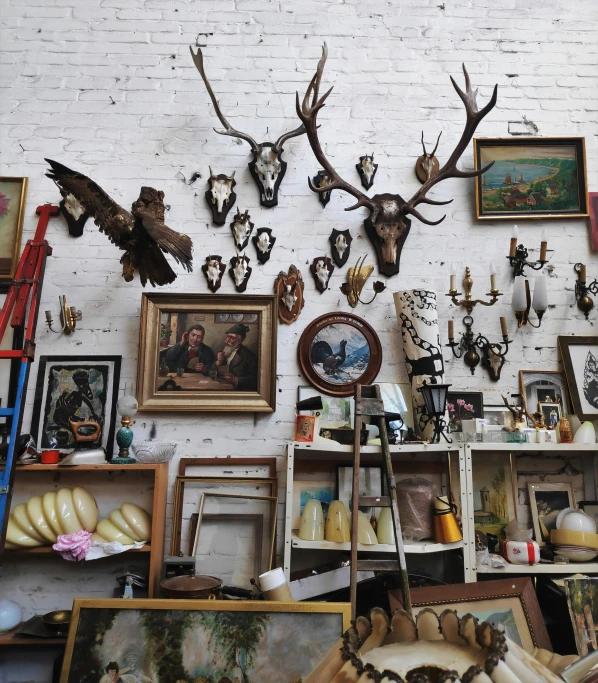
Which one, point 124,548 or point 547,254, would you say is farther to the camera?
point 547,254

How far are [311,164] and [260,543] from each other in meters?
2.10

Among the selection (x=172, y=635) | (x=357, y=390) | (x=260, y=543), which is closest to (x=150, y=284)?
(x=357, y=390)

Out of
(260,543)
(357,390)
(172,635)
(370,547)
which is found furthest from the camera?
(260,543)

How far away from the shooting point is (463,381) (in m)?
2.93

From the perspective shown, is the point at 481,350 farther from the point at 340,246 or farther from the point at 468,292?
the point at 340,246

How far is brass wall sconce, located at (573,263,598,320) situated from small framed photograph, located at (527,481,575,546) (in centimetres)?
96

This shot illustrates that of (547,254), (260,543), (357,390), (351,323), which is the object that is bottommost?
(260,543)

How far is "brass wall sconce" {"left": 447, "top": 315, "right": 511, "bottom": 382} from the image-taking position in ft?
9.59

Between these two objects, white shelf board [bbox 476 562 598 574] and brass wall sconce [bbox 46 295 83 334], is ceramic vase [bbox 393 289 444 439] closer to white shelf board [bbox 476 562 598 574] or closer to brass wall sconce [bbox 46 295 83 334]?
white shelf board [bbox 476 562 598 574]

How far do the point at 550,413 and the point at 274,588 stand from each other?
5.60 feet

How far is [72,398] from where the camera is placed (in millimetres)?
2877

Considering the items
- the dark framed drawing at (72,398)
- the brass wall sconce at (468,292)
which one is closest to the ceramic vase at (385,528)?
the brass wall sconce at (468,292)

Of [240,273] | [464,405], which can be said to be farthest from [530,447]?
[240,273]

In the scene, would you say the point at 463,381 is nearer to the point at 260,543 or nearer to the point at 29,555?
the point at 260,543
